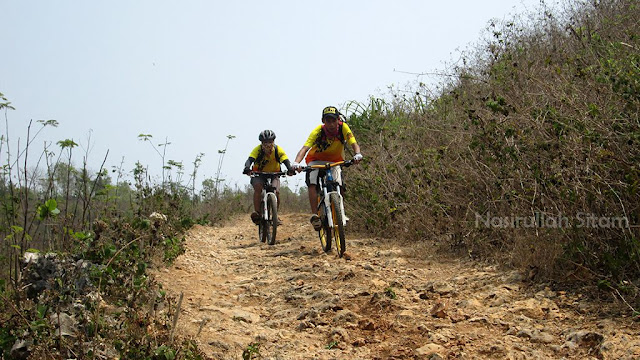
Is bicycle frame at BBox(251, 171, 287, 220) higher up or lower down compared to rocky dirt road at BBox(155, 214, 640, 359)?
higher up

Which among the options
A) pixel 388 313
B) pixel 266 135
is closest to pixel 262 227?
pixel 266 135

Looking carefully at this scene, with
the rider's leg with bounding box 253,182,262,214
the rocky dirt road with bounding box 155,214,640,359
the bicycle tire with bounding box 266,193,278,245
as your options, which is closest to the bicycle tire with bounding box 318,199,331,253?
the rocky dirt road with bounding box 155,214,640,359

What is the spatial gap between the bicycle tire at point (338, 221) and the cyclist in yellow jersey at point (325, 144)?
0.41 meters

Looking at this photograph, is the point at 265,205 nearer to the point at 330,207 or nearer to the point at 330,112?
the point at 330,207

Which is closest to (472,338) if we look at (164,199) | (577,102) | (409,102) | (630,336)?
(630,336)

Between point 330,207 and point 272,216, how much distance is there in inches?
82.6

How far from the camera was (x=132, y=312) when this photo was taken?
399 centimetres

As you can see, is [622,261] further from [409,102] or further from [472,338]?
[409,102]

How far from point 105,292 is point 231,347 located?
1426 mm

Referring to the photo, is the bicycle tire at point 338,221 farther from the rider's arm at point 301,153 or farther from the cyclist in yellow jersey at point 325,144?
the rider's arm at point 301,153

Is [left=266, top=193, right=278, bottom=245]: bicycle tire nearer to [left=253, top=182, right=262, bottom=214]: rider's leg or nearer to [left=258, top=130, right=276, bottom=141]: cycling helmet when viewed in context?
[left=253, top=182, right=262, bottom=214]: rider's leg

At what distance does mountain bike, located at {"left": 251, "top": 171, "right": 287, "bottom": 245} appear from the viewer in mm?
9289

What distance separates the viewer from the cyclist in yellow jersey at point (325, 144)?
25.6 feet

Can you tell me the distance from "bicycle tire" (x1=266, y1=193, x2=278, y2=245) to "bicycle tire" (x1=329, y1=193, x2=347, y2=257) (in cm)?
204
